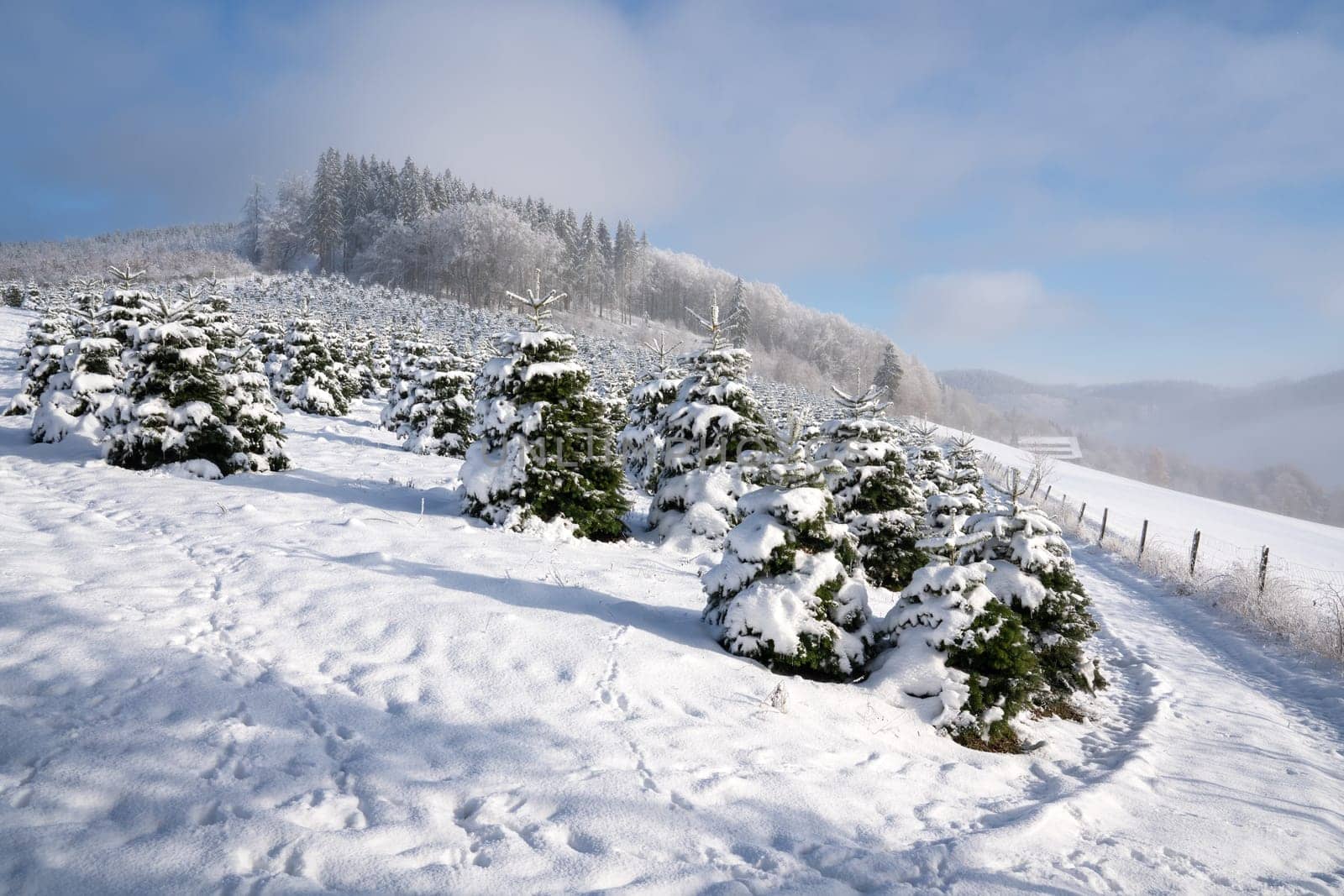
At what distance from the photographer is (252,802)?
3889 millimetres

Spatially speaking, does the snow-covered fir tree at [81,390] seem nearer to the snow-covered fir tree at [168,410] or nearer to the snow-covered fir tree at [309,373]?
the snow-covered fir tree at [168,410]

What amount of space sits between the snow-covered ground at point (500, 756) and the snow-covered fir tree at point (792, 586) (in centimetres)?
40

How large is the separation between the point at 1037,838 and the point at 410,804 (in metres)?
4.75

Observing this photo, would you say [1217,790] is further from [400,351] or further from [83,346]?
[400,351]

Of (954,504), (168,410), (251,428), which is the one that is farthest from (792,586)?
(168,410)

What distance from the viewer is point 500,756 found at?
472 cm

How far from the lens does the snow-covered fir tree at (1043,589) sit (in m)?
8.64

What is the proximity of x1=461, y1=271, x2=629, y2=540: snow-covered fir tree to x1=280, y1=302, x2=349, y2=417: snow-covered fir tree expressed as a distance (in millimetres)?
23004

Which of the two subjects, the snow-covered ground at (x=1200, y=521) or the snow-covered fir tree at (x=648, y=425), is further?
the snow-covered ground at (x=1200, y=521)

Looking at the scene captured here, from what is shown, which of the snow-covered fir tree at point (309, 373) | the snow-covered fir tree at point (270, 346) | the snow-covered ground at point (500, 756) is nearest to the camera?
the snow-covered ground at point (500, 756)

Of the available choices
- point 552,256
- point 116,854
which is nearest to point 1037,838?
point 116,854

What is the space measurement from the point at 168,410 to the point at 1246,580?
86.9 ft

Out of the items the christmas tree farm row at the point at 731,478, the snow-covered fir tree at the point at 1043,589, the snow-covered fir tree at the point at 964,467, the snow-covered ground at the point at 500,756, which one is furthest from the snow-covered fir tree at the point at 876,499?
the snow-covered fir tree at the point at 964,467

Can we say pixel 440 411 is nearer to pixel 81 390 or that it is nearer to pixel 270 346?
pixel 81 390
